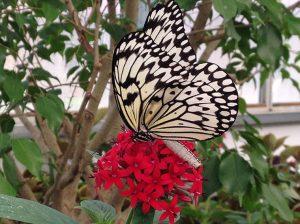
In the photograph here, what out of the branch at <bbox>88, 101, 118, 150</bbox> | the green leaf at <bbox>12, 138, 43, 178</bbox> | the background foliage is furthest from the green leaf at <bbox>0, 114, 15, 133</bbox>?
the branch at <bbox>88, 101, 118, 150</bbox>

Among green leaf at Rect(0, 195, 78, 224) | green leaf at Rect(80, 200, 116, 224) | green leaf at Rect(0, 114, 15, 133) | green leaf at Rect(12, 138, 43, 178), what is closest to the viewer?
green leaf at Rect(0, 195, 78, 224)

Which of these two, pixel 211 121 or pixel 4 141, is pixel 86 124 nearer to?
pixel 4 141

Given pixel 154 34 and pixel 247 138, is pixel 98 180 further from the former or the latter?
pixel 247 138

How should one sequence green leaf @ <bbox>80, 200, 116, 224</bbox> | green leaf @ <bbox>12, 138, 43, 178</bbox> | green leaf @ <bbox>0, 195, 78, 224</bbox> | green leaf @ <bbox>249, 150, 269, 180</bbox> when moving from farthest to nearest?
green leaf @ <bbox>249, 150, 269, 180</bbox>
green leaf @ <bbox>12, 138, 43, 178</bbox>
green leaf @ <bbox>80, 200, 116, 224</bbox>
green leaf @ <bbox>0, 195, 78, 224</bbox>

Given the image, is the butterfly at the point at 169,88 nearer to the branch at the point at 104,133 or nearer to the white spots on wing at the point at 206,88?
the white spots on wing at the point at 206,88

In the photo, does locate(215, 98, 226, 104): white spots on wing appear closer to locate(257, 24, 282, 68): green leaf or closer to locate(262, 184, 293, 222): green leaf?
locate(257, 24, 282, 68): green leaf

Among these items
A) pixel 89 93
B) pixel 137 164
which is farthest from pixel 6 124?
pixel 137 164
